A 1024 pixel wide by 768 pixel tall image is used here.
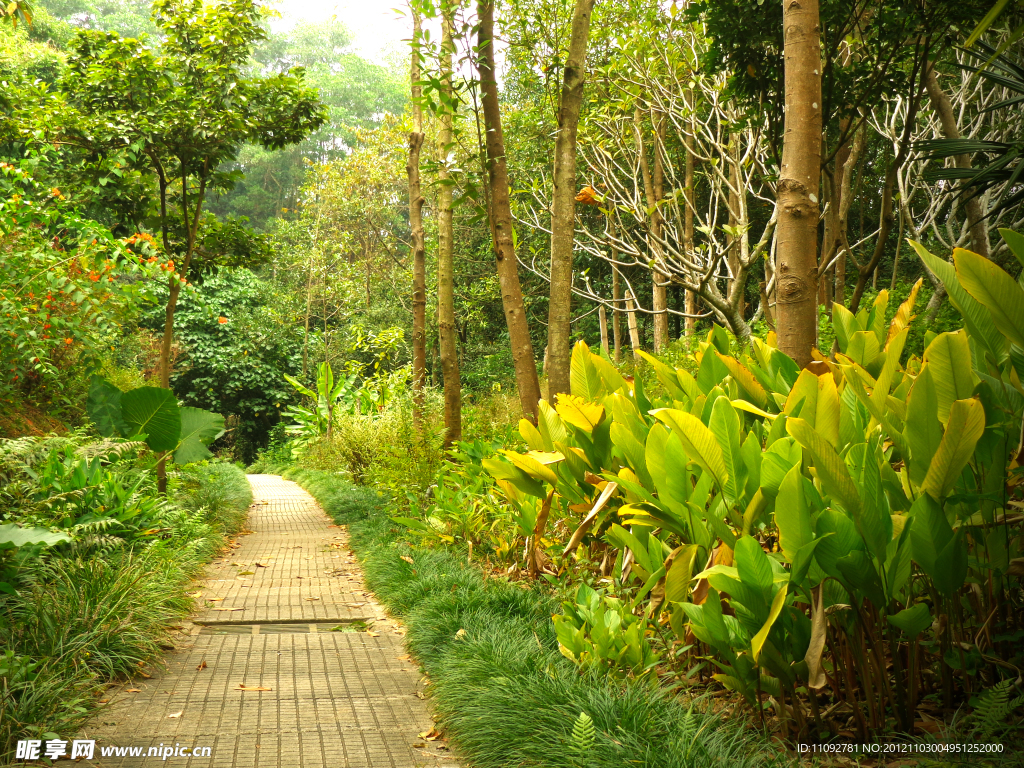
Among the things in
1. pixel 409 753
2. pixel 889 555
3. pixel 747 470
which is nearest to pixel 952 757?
pixel 889 555

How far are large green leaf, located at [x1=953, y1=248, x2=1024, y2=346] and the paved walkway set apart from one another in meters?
2.34

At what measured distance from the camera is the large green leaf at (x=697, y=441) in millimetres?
2492

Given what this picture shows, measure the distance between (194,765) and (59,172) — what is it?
305 inches

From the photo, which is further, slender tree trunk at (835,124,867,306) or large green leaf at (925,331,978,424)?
slender tree trunk at (835,124,867,306)

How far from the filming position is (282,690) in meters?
3.35

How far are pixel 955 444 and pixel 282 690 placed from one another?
2897 millimetres

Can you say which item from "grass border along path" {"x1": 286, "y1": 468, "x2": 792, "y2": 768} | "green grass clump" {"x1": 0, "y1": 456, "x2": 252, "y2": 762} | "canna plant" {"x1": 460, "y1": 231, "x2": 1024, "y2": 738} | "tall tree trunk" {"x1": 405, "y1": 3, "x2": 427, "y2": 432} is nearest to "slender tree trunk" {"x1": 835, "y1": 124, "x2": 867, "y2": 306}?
"canna plant" {"x1": 460, "y1": 231, "x2": 1024, "y2": 738}

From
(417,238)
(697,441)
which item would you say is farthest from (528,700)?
(417,238)

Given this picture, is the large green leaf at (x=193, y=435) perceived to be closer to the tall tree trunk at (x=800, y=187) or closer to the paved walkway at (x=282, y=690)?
the paved walkway at (x=282, y=690)

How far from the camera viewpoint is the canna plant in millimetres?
2131

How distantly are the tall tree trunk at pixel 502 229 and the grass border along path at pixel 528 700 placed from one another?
1806 millimetres

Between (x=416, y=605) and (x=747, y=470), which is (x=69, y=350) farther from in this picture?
(x=747, y=470)

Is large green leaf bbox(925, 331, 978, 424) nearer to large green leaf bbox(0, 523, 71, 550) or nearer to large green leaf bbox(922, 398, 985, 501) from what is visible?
large green leaf bbox(922, 398, 985, 501)

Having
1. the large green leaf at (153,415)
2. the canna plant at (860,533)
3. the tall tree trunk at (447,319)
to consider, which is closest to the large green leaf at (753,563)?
the canna plant at (860,533)
